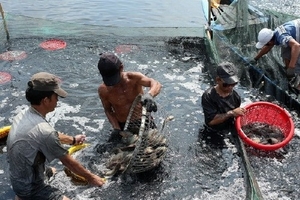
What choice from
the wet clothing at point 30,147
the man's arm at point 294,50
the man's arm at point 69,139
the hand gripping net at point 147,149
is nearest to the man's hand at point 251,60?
the man's arm at point 294,50

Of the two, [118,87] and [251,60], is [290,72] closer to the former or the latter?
[251,60]

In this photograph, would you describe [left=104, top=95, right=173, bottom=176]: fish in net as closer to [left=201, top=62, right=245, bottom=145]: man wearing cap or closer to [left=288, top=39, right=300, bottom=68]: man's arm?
[left=201, top=62, right=245, bottom=145]: man wearing cap

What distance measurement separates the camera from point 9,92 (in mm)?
8086

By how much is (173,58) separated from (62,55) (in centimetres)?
325

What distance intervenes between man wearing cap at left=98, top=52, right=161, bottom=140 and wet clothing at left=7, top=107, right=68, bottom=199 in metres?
1.36

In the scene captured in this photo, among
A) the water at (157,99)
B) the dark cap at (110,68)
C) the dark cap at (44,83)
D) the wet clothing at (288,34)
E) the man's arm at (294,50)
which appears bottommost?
the water at (157,99)

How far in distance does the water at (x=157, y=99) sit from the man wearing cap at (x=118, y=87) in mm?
713

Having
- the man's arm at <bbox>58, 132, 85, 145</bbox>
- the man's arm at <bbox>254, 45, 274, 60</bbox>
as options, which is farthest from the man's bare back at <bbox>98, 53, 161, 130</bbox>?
the man's arm at <bbox>254, 45, 274, 60</bbox>

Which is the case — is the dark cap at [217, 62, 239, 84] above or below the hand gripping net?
above

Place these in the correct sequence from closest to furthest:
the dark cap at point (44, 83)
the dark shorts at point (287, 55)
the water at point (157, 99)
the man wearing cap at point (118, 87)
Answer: the dark cap at point (44, 83) → the man wearing cap at point (118, 87) → the water at point (157, 99) → the dark shorts at point (287, 55)

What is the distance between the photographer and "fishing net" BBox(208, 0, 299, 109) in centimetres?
745

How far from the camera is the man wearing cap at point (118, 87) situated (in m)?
4.82

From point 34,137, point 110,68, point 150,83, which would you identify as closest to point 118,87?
point 150,83

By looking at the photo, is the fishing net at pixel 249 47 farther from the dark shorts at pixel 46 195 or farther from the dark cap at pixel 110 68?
the dark shorts at pixel 46 195
